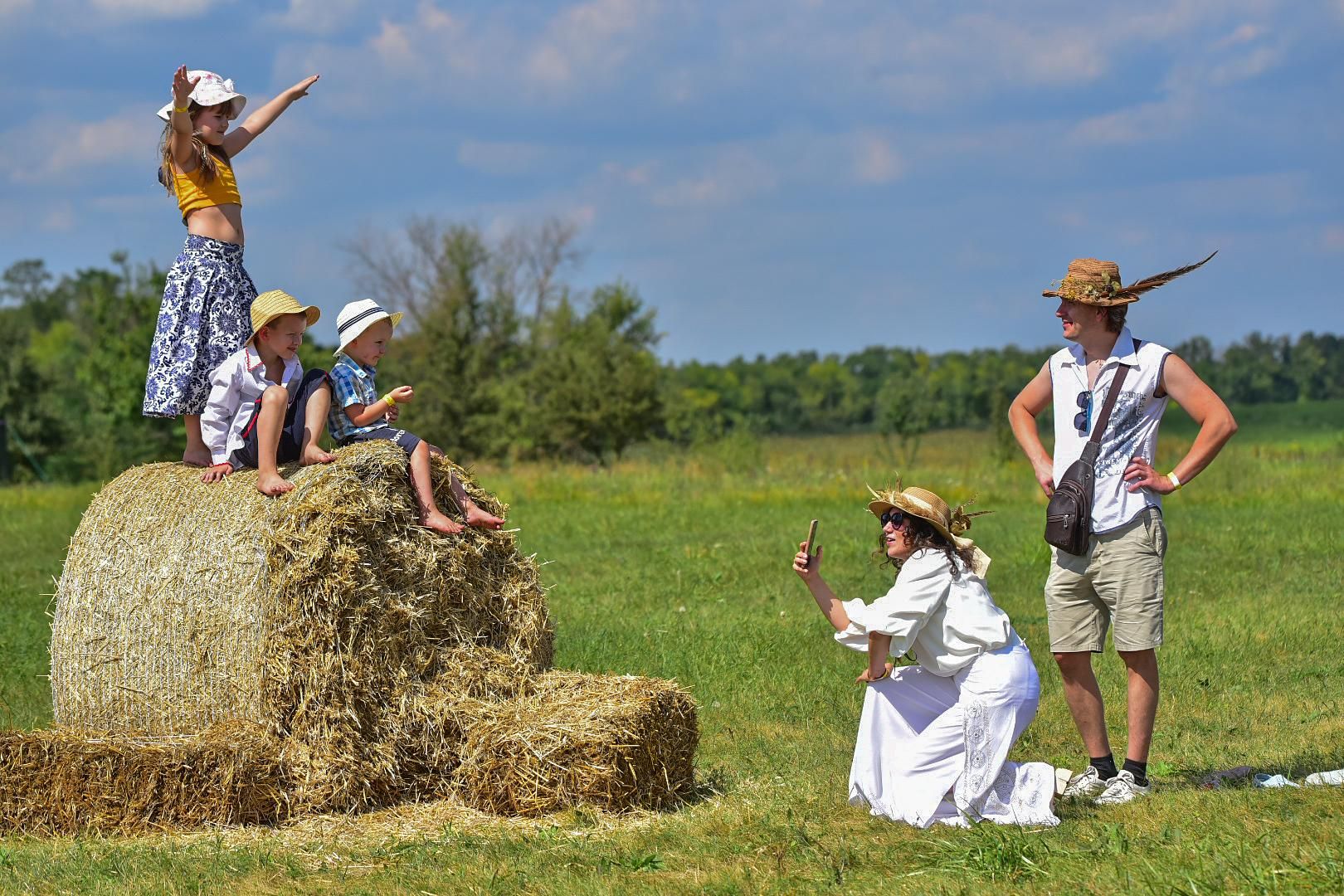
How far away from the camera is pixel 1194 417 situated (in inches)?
274

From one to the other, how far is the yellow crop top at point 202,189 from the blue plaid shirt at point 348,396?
1312mm

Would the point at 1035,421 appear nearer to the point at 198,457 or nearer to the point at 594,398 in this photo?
the point at 198,457

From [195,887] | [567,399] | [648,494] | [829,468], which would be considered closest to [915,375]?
[567,399]

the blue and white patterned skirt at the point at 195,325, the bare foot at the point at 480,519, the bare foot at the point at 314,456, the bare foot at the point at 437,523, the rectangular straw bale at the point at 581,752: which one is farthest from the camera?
the blue and white patterned skirt at the point at 195,325

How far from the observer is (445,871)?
19.6 ft

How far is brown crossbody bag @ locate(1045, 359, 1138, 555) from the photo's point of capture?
6926mm

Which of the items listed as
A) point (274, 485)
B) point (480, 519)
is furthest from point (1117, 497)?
point (274, 485)

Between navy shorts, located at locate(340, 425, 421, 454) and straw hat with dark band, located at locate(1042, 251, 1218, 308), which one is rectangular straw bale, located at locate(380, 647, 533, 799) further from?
Result: straw hat with dark band, located at locate(1042, 251, 1218, 308)

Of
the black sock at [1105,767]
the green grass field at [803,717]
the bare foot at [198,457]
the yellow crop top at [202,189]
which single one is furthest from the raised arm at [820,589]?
the yellow crop top at [202,189]

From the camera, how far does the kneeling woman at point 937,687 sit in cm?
652

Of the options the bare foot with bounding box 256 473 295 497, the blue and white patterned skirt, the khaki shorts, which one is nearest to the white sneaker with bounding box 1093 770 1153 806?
the khaki shorts

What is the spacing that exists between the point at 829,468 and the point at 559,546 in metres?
10.2

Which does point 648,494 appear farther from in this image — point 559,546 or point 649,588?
point 649,588

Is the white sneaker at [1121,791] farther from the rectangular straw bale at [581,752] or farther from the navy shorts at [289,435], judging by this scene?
the navy shorts at [289,435]
